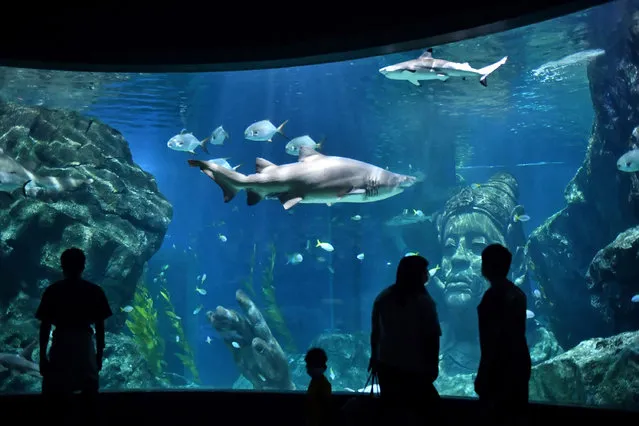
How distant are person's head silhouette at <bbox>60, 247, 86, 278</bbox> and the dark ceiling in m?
3.18

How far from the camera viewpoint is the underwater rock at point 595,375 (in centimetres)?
773

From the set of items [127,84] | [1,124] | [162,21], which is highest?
[127,84]

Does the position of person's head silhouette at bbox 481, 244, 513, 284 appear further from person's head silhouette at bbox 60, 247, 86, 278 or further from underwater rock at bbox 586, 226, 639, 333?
underwater rock at bbox 586, 226, 639, 333

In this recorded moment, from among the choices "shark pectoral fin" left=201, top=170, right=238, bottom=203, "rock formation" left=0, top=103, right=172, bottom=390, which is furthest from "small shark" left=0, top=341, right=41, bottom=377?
"shark pectoral fin" left=201, top=170, right=238, bottom=203

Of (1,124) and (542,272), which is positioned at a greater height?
A: (1,124)

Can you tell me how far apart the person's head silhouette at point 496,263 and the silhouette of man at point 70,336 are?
305 cm

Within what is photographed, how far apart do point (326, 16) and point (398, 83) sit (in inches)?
644

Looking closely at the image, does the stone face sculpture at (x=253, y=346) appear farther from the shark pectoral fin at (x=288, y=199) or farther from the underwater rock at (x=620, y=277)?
the shark pectoral fin at (x=288, y=199)

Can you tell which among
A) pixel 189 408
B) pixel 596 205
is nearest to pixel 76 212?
pixel 189 408

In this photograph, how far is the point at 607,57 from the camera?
→ 1295 cm

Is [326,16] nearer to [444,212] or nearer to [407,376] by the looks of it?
[407,376]

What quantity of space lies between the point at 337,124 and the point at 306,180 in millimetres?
22147

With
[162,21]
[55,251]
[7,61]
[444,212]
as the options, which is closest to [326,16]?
[162,21]

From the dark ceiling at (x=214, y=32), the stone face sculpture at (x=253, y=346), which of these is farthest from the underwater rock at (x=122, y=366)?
the dark ceiling at (x=214, y=32)
